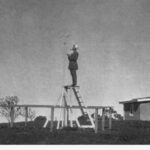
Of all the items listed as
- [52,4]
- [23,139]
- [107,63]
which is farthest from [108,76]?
[23,139]

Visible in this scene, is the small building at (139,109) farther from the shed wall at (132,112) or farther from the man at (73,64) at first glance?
the man at (73,64)

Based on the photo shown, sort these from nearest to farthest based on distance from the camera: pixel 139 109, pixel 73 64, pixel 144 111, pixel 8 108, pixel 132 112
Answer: pixel 73 64 → pixel 144 111 → pixel 139 109 → pixel 132 112 → pixel 8 108

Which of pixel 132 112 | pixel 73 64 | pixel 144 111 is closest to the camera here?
pixel 73 64

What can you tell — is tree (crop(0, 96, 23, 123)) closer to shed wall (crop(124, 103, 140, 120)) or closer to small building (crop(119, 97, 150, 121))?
shed wall (crop(124, 103, 140, 120))

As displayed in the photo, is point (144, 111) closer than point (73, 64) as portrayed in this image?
No

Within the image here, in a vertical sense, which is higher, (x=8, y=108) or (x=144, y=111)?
(x=8, y=108)

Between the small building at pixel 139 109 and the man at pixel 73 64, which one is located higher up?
the man at pixel 73 64

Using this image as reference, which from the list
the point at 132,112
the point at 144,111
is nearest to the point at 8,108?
the point at 132,112

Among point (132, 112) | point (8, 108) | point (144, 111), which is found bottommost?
point (132, 112)

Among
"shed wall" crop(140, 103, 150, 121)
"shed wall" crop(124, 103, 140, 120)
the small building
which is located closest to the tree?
"shed wall" crop(124, 103, 140, 120)

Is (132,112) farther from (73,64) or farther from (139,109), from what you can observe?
(73,64)

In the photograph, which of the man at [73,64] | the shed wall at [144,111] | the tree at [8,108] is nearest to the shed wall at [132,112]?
the shed wall at [144,111]

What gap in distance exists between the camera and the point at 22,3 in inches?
470
